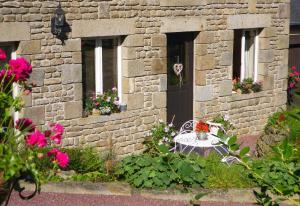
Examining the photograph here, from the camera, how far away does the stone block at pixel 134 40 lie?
9.89 metres

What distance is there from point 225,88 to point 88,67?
3433 mm

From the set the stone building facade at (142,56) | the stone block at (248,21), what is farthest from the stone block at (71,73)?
the stone block at (248,21)

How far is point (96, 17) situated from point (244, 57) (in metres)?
4.42

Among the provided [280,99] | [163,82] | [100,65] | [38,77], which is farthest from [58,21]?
[280,99]

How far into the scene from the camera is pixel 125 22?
976 centimetres

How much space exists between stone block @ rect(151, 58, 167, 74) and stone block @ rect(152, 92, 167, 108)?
43cm

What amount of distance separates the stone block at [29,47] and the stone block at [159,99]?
8.79ft

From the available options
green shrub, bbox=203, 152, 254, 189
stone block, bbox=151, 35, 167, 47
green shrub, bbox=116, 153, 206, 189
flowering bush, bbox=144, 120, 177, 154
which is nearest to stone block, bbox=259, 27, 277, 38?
stone block, bbox=151, 35, 167, 47

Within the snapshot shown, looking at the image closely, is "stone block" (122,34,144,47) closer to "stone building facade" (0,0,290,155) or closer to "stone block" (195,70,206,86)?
"stone building facade" (0,0,290,155)

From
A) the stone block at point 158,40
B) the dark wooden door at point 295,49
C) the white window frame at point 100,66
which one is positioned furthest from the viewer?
the dark wooden door at point 295,49

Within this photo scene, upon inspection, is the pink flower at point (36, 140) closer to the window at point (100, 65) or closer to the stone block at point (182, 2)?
the window at point (100, 65)

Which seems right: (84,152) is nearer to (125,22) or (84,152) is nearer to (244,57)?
(125,22)

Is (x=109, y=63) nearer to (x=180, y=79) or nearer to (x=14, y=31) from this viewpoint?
(x=180, y=79)

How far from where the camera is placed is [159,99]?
34.8 ft
